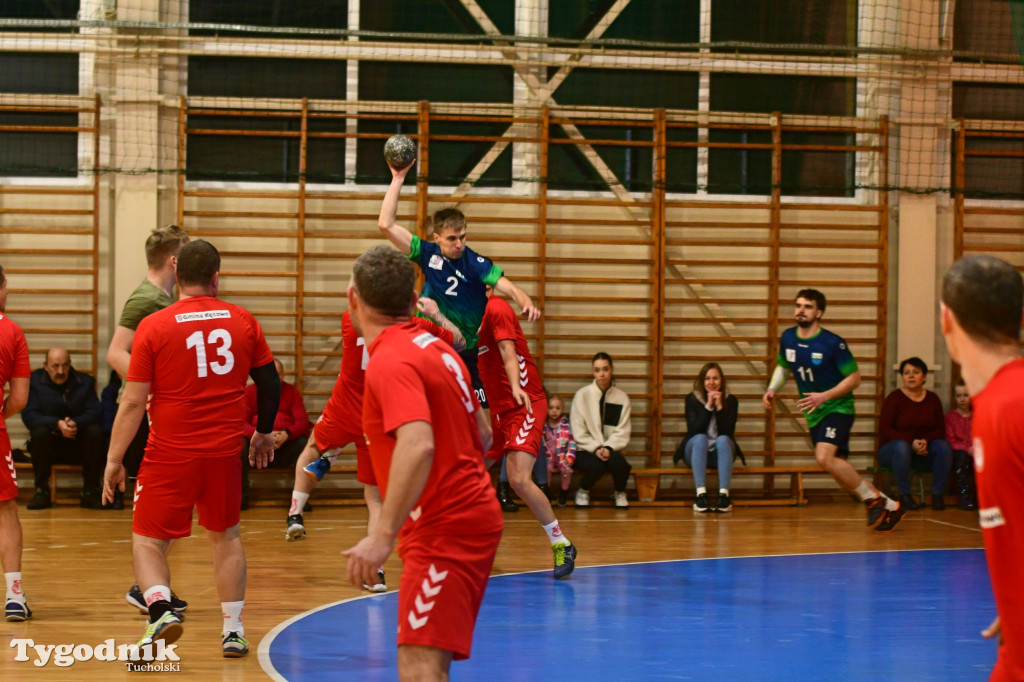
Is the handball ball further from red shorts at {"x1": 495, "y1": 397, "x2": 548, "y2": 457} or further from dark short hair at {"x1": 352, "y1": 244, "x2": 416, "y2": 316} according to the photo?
dark short hair at {"x1": 352, "y1": 244, "x2": 416, "y2": 316}

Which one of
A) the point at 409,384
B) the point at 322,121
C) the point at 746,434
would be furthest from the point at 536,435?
the point at 322,121

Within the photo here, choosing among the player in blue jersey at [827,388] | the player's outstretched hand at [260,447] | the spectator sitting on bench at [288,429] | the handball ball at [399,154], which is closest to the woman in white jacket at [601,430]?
the player in blue jersey at [827,388]

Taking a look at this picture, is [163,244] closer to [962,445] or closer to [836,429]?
[836,429]

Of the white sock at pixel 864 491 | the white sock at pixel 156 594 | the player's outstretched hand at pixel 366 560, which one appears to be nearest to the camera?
the player's outstretched hand at pixel 366 560

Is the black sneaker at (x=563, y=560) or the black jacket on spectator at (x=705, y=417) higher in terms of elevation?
the black jacket on spectator at (x=705, y=417)

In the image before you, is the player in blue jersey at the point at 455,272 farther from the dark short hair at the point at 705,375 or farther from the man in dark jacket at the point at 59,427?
the man in dark jacket at the point at 59,427

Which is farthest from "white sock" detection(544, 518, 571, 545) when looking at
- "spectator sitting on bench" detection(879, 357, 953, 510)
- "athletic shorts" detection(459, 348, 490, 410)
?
"spectator sitting on bench" detection(879, 357, 953, 510)

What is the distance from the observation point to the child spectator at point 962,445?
1001 centimetres

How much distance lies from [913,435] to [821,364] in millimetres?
2742

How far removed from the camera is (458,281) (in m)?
6.45

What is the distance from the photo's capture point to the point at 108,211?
33.4 feet

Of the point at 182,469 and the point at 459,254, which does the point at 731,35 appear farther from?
the point at 182,469

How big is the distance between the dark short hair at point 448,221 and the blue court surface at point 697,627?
212 cm

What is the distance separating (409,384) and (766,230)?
344 inches
